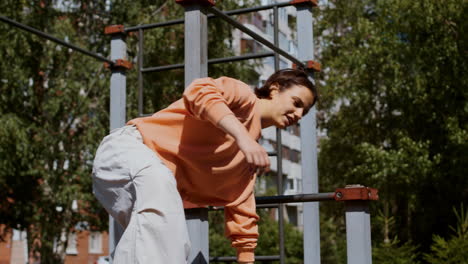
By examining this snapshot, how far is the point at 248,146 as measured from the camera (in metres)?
2.14

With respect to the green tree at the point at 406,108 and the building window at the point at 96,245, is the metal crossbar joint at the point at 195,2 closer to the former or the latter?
the green tree at the point at 406,108

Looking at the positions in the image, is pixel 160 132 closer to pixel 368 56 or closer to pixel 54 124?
pixel 54 124

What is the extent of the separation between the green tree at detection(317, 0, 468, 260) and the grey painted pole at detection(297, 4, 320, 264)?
9559 mm

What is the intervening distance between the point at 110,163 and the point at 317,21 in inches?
673

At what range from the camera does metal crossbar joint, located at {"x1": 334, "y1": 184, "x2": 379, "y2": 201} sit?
264 cm

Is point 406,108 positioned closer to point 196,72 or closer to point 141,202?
point 196,72

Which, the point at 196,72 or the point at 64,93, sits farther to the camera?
the point at 64,93

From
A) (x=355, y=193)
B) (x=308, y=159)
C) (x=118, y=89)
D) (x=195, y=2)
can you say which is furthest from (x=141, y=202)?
(x=118, y=89)

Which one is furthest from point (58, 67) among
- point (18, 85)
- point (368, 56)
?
point (368, 56)

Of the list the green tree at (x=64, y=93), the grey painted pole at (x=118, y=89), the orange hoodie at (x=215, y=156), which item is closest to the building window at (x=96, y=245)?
the green tree at (x=64, y=93)

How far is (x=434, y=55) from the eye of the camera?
49.7ft

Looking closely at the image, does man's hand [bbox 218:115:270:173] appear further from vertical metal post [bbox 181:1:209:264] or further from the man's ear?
vertical metal post [bbox 181:1:209:264]

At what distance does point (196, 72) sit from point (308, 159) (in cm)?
194

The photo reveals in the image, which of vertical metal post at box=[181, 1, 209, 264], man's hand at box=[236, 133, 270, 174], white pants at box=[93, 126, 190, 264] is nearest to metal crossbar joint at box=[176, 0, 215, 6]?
vertical metal post at box=[181, 1, 209, 264]
